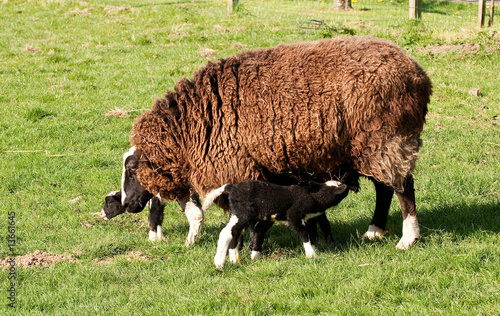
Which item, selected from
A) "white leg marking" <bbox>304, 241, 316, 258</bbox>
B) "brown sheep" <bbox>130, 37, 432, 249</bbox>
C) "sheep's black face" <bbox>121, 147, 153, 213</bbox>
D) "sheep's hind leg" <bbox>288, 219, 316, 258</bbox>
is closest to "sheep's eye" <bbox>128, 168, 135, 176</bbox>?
"sheep's black face" <bbox>121, 147, 153, 213</bbox>

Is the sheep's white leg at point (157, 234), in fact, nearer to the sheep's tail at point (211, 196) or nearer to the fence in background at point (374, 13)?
the sheep's tail at point (211, 196)

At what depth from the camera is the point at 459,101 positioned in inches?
424

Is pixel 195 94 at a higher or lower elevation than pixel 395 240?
higher

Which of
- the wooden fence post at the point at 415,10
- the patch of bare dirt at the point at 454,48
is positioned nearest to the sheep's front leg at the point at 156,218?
the patch of bare dirt at the point at 454,48

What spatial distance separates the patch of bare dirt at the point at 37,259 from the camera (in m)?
6.05

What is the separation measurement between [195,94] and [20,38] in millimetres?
11101

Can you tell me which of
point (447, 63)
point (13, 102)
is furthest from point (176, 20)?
point (447, 63)

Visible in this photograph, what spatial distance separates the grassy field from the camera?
4.98 metres

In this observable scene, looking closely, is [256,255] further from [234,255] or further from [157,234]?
[157,234]

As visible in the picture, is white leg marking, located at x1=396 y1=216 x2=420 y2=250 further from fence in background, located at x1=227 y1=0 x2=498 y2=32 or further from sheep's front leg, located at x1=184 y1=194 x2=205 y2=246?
fence in background, located at x1=227 y1=0 x2=498 y2=32

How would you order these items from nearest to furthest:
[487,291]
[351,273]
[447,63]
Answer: [487,291] → [351,273] → [447,63]

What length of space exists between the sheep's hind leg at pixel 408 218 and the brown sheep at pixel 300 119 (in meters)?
0.01

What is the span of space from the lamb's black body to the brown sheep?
0.20 metres

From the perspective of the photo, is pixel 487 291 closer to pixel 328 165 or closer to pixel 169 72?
pixel 328 165
